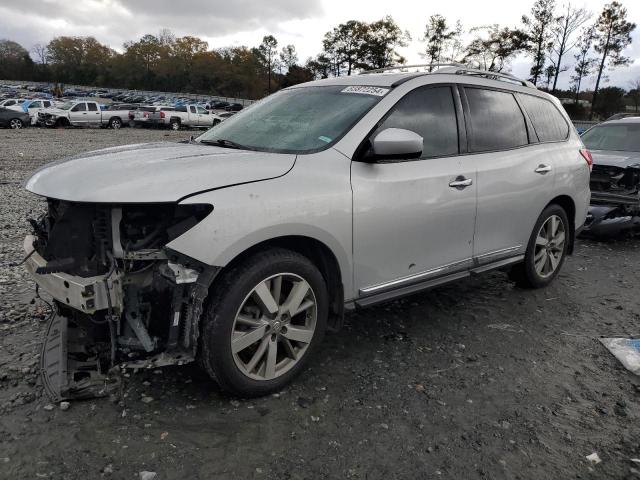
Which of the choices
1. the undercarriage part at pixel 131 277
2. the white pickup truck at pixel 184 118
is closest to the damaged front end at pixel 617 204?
the undercarriage part at pixel 131 277

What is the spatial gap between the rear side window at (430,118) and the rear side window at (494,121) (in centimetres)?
22

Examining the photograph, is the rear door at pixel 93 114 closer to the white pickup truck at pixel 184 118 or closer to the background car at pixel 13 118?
the white pickup truck at pixel 184 118

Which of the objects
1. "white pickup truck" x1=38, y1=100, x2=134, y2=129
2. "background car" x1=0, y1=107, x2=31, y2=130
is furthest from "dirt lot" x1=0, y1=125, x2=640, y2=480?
"white pickup truck" x1=38, y1=100, x2=134, y2=129

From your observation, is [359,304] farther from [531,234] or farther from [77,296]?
[531,234]

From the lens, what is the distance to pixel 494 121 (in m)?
4.17

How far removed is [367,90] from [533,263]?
237 centimetres

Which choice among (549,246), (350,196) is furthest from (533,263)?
→ (350,196)

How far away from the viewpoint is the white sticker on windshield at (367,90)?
11.4 ft

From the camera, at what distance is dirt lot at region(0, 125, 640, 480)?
8.06ft

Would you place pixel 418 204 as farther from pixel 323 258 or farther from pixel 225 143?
pixel 225 143

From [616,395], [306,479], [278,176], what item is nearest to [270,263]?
[278,176]

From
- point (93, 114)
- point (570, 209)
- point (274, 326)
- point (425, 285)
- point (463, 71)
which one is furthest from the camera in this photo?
point (93, 114)

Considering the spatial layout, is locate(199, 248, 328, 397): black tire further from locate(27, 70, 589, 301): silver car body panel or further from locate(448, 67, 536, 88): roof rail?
locate(448, 67, 536, 88): roof rail

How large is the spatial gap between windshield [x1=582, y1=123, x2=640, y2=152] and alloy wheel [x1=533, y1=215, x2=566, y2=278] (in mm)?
3942
